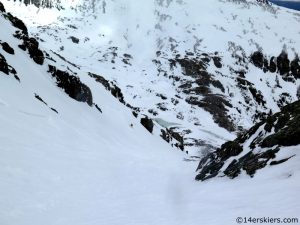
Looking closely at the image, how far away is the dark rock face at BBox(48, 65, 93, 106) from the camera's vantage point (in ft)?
128

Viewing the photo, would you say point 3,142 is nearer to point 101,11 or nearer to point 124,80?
point 124,80

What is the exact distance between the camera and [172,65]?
174 metres

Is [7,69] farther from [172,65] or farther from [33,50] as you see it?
[172,65]

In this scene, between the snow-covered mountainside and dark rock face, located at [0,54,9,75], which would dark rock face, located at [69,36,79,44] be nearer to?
the snow-covered mountainside

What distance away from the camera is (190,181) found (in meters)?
22.6

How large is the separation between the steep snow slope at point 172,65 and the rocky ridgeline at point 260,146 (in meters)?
96.8

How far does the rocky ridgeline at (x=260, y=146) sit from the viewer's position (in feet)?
55.8

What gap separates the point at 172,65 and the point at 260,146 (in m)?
156

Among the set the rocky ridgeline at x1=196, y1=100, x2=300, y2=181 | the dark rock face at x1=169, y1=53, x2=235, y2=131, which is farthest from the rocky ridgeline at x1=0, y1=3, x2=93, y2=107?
the dark rock face at x1=169, y1=53, x2=235, y2=131

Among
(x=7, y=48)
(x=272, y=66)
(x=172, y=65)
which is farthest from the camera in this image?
(x=272, y=66)

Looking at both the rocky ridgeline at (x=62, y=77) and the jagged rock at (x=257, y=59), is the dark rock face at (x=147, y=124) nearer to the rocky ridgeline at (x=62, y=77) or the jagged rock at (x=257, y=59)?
the rocky ridgeline at (x=62, y=77)

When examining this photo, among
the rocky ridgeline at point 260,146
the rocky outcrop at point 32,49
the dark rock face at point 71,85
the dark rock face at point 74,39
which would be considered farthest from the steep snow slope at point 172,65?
the rocky ridgeline at point 260,146

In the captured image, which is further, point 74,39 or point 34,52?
point 74,39

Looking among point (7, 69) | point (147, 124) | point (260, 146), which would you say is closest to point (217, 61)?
point (147, 124)
